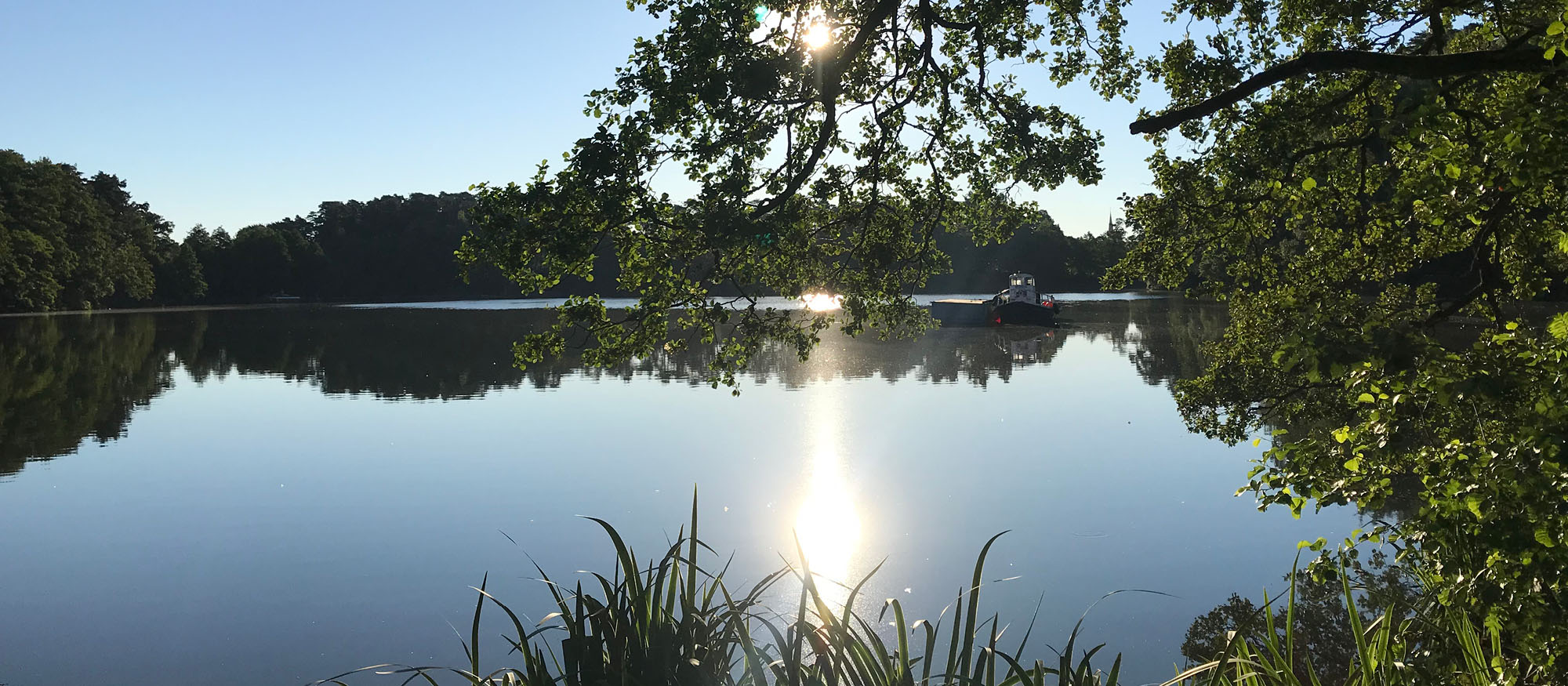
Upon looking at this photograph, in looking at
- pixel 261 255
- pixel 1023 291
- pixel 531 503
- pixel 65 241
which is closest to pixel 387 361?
pixel 531 503

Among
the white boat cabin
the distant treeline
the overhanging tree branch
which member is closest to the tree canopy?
the overhanging tree branch

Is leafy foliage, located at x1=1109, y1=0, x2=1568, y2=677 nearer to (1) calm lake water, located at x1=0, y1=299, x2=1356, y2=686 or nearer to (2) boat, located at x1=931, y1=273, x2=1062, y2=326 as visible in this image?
(1) calm lake water, located at x1=0, y1=299, x2=1356, y2=686

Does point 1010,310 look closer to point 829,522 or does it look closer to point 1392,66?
point 829,522

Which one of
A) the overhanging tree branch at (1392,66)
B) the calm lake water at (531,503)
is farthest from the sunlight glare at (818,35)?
the calm lake water at (531,503)

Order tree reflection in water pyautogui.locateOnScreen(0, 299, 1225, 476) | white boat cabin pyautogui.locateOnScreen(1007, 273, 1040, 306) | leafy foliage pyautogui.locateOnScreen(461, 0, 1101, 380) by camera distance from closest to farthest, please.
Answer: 1. leafy foliage pyautogui.locateOnScreen(461, 0, 1101, 380)
2. tree reflection in water pyautogui.locateOnScreen(0, 299, 1225, 476)
3. white boat cabin pyautogui.locateOnScreen(1007, 273, 1040, 306)

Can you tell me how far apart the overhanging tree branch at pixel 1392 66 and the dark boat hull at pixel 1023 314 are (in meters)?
45.1

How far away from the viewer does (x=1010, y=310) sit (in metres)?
51.0

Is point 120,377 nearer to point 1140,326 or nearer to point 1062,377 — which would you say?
point 1062,377

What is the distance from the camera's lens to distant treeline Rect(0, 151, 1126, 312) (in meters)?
71.7

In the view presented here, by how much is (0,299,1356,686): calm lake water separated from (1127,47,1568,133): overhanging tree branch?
403cm

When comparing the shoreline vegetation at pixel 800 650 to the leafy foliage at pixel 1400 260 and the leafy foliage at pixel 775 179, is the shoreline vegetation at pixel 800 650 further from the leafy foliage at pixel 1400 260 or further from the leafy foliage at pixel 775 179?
the leafy foliage at pixel 775 179

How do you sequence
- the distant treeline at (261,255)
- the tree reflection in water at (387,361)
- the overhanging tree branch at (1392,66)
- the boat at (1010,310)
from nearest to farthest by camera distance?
the overhanging tree branch at (1392,66) < the tree reflection in water at (387,361) < the boat at (1010,310) < the distant treeline at (261,255)

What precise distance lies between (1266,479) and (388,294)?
129 m

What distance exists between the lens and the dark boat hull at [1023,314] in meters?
50.3
